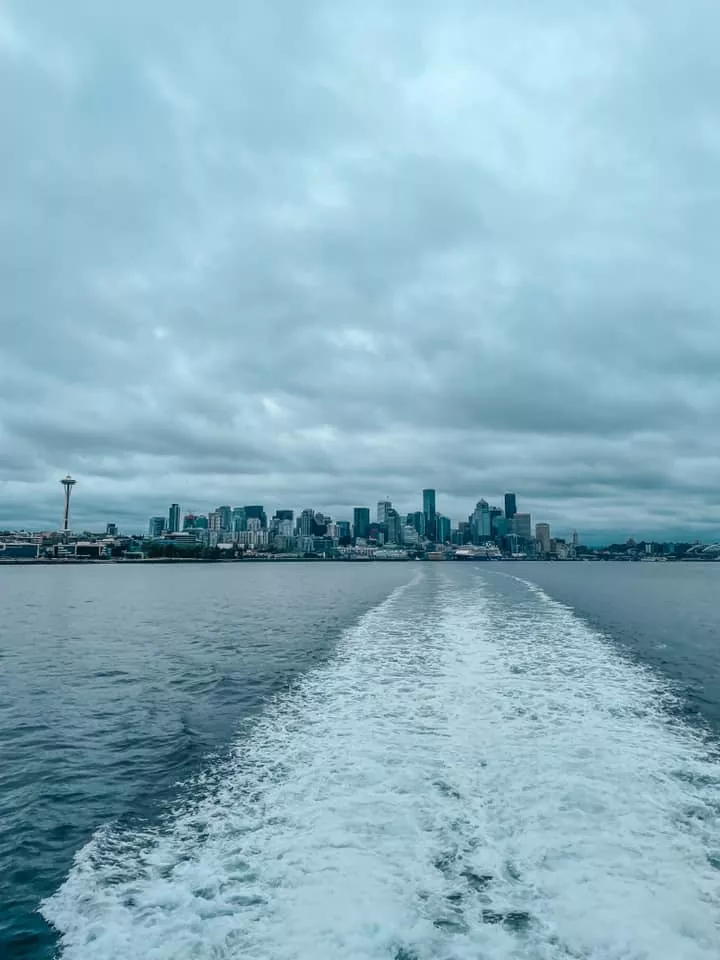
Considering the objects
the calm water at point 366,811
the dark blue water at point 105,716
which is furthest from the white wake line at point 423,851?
the dark blue water at point 105,716

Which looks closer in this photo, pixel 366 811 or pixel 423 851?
pixel 423 851

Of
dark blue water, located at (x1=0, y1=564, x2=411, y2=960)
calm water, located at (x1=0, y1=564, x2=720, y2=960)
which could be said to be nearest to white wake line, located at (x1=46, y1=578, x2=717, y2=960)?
calm water, located at (x1=0, y1=564, x2=720, y2=960)

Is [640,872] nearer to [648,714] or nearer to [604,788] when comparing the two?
[604,788]

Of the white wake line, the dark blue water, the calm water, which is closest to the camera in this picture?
the white wake line

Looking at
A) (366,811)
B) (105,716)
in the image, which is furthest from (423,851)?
(105,716)

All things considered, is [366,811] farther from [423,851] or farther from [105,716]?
[105,716]

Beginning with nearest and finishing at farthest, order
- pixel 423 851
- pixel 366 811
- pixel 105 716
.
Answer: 1. pixel 423 851
2. pixel 366 811
3. pixel 105 716

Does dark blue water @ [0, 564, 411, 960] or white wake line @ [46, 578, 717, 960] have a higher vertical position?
white wake line @ [46, 578, 717, 960]

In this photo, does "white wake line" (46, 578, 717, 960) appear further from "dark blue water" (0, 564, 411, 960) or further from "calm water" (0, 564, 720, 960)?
"dark blue water" (0, 564, 411, 960)
